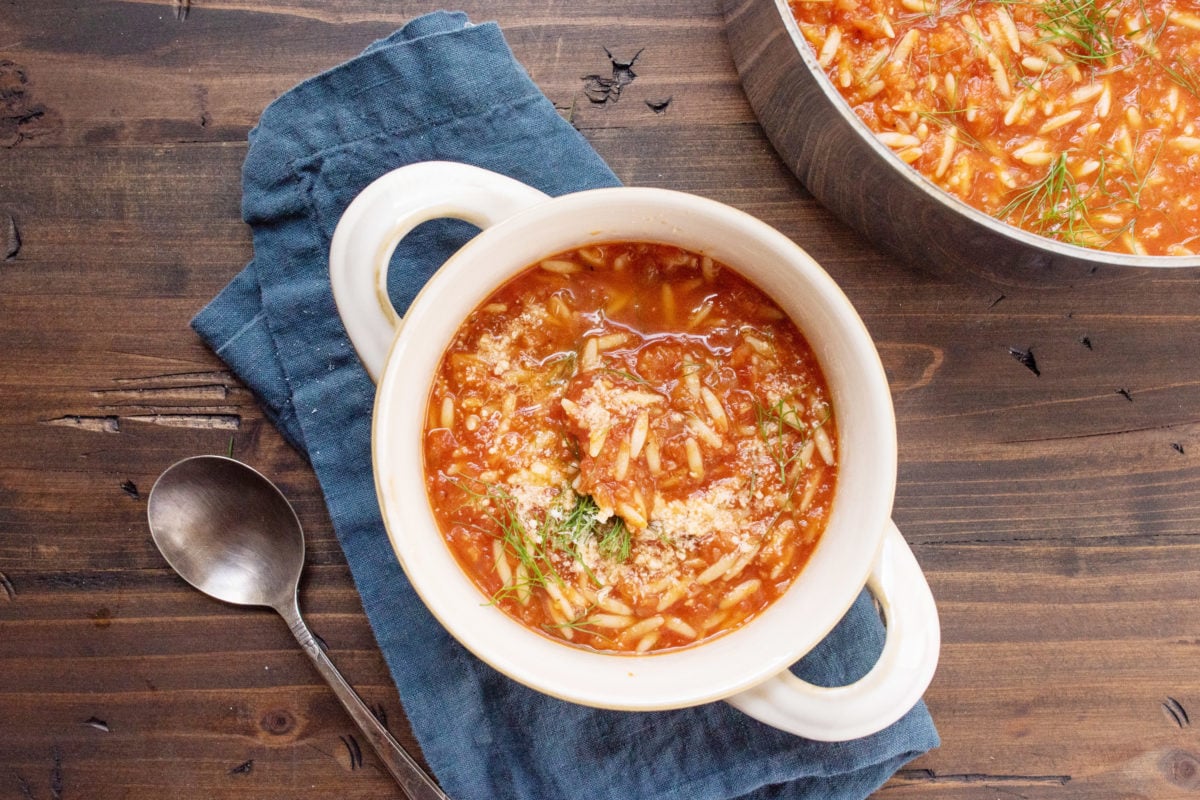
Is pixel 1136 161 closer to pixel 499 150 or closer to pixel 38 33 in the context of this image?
pixel 499 150

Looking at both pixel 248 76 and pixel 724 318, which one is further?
pixel 248 76

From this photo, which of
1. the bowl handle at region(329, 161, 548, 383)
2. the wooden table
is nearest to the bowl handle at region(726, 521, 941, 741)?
the wooden table

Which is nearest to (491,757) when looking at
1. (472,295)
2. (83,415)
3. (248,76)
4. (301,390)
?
(301,390)

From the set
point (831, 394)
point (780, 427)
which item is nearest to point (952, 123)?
point (831, 394)

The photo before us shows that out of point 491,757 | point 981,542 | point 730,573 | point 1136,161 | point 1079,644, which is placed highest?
point 1136,161

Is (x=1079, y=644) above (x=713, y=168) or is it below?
below

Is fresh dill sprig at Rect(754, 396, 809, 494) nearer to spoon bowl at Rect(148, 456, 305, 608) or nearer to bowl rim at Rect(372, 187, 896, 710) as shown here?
bowl rim at Rect(372, 187, 896, 710)
